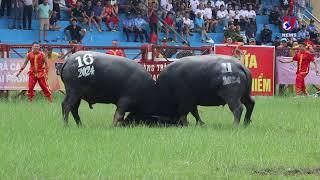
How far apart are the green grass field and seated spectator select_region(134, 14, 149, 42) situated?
16.0m

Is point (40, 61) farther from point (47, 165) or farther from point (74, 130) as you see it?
point (47, 165)

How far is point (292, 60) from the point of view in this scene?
86.7 ft

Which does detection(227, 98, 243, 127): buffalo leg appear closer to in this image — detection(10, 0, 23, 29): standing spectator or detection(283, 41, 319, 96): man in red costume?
detection(283, 41, 319, 96): man in red costume

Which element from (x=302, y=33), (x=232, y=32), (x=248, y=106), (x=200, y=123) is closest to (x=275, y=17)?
(x=302, y=33)

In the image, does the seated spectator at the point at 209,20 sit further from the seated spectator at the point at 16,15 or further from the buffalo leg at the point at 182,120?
the buffalo leg at the point at 182,120

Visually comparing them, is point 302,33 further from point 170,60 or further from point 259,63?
point 170,60

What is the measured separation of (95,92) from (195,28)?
20.3m

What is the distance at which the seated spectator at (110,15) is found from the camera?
31.7 m

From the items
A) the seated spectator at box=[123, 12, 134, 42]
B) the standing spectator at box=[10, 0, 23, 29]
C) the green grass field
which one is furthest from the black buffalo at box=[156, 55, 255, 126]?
the seated spectator at box=[123, 12, 134, 42]

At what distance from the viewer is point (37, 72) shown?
21.2 m

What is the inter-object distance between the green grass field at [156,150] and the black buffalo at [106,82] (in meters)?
0.48

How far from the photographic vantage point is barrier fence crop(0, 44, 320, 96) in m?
22.7

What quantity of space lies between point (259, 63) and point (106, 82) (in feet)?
39.9

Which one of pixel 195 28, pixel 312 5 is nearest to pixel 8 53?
pixel 195 28
